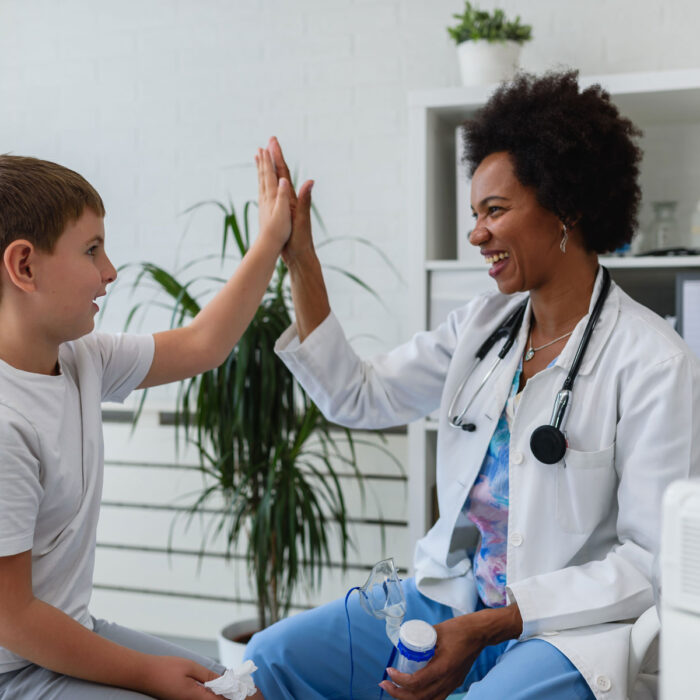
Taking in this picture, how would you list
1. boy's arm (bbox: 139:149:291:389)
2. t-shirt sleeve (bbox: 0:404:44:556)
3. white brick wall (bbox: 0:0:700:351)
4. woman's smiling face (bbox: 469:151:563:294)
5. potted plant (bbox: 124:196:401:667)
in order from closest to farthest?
t-shirt sleeve (bbox: 0:404:44:556) → boy's arm (bbox: 139:149:291:389) → woman's smiling face (bbox: 469:151:563:294) → potted plant (bbox: 124:196:401:667) → white brick wall (bbox: 0:0:700:351)

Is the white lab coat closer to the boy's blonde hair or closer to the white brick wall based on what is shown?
the boy's blonde hair

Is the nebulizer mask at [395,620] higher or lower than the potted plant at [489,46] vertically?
lower

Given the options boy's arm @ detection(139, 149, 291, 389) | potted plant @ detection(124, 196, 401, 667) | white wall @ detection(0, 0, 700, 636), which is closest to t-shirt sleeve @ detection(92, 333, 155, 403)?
boy's arm @ detection(139, 149, 291, 389)

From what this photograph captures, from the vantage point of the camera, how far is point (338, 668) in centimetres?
151

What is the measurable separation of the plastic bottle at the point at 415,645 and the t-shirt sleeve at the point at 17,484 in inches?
21.3

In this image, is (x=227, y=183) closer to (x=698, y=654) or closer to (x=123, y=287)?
(x=123, y=287)

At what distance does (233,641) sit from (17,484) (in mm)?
1562

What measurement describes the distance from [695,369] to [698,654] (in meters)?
0.79

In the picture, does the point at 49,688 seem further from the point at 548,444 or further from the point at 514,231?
the point at 514,231

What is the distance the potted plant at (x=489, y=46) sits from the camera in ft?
7.75

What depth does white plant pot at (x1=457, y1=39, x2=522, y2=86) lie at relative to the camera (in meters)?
2.36

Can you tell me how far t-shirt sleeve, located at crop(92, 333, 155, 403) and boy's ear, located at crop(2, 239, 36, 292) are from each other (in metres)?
0.25

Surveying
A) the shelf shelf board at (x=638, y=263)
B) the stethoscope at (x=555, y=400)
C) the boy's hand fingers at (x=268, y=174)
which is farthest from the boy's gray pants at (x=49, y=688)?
the shelf shelf board at (x=638, y=263)

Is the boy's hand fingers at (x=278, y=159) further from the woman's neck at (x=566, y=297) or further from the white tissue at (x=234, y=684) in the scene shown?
the white tissue at (x=234, y=684)
